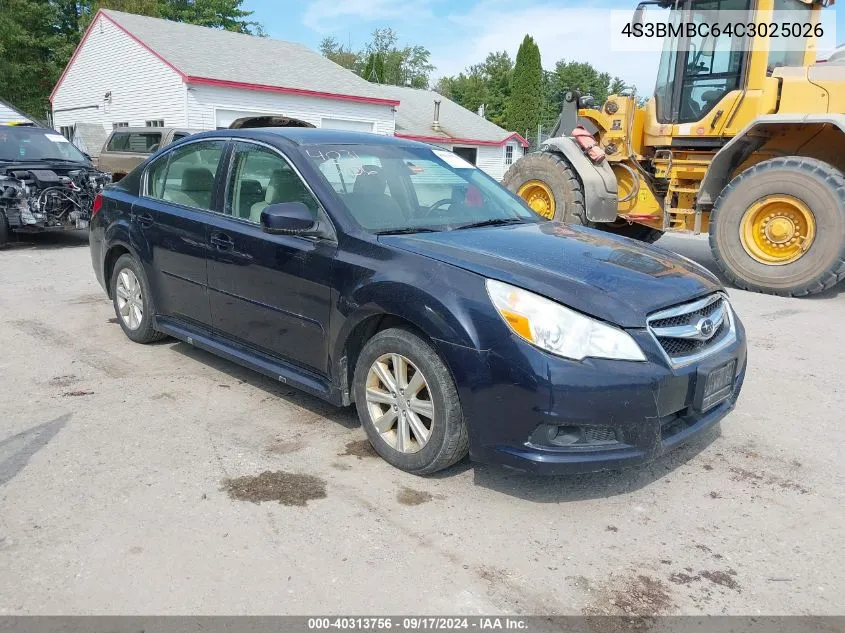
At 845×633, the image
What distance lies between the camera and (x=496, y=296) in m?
3.12

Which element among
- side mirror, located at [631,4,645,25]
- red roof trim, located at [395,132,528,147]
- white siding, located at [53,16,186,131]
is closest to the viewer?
side mirror, located at [631,4,645,25]

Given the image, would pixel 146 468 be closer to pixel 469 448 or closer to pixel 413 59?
pixel 469 448

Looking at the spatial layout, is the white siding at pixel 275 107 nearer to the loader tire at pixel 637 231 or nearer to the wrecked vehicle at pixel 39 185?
the wrecked vehicle at pixel 39 185

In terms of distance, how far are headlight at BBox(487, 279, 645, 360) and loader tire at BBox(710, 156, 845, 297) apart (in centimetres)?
562

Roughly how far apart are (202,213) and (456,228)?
5.68 ft

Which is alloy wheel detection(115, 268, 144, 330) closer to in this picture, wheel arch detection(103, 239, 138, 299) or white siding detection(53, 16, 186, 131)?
wheel arch detection(103, 239, 138, 299)

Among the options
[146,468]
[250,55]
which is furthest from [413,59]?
[146,468]

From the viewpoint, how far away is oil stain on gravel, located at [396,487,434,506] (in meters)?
3.28

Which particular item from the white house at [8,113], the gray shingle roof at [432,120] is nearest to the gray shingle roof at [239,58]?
the gray shingle roof at [432,120]

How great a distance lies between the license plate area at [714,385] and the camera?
10.6ft

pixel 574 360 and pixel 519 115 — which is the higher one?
pixel 519 115

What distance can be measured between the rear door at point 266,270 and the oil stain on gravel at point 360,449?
446 mm

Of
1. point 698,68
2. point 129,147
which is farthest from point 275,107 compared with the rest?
point 698,68

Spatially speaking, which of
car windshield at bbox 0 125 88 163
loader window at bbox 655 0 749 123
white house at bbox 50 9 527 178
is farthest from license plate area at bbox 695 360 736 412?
white house at bbox 50 9 527 178
